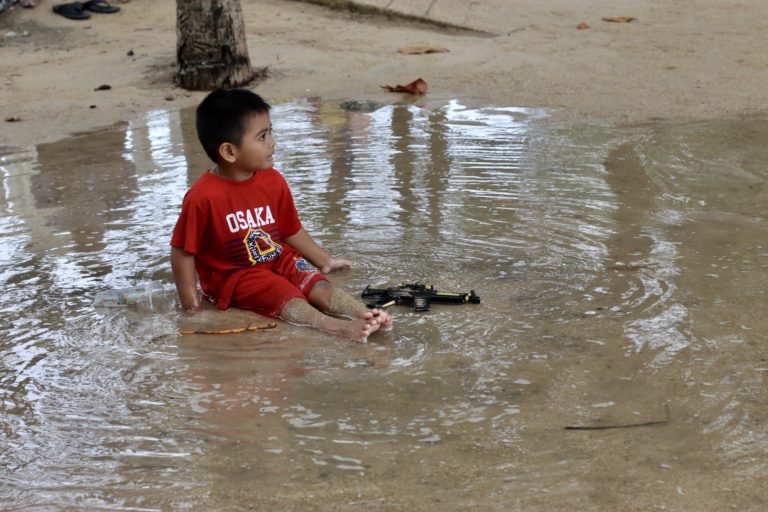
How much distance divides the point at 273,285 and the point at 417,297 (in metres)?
0.61

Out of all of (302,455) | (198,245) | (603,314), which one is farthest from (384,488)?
(198,245)

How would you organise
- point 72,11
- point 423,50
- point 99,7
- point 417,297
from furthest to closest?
1. point 99,7
2. point 72,11
3. point 423,50
4. point 417,297

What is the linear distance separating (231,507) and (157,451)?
0.43 m

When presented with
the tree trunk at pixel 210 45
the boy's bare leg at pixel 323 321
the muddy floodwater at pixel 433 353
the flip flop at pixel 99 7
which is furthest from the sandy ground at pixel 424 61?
the boy's bare leg at pixel 323 321

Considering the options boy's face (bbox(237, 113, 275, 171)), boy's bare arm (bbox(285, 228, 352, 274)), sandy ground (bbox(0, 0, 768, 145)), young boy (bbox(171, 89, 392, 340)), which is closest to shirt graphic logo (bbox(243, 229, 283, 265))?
young boy (bbox(171, 89, 392, 340))

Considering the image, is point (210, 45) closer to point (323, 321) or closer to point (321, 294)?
point (321, 294)

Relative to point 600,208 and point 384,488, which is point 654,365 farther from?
point 600,208

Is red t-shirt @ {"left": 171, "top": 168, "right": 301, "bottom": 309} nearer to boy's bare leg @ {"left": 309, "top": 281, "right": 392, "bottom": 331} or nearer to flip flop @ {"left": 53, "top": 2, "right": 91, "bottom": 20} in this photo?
boy's bare leg @ {"left": 309, "top": 281, "right": 392, "bottom": 331}

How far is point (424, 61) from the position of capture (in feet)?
31.3

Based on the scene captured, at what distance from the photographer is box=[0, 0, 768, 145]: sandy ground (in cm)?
821

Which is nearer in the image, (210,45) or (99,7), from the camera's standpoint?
(210,45)

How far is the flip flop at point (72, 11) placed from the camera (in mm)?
11125

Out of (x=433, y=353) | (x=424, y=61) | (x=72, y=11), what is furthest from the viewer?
(x=72, y=11)

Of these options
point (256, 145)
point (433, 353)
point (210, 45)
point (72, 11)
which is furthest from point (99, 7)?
point (433, 353)
